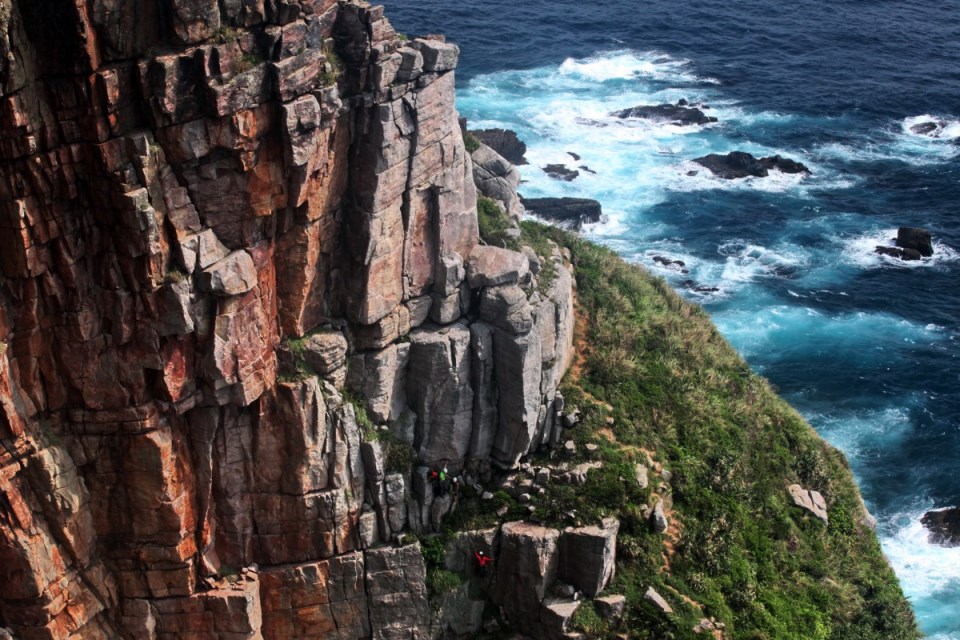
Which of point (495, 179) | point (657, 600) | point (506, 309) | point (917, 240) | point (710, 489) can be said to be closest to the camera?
point (657, 600)

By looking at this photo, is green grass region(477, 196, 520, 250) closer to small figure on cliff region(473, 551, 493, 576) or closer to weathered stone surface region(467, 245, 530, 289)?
weathered stone surface region(467, 245, 530, 289)

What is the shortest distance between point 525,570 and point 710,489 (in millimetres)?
8675

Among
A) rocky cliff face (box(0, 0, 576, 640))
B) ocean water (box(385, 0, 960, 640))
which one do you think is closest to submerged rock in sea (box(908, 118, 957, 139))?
ocean water (box(385, 0, 960, 640))

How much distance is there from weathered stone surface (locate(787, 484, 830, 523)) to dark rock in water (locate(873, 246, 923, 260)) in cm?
3826

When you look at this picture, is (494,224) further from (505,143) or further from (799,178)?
(799,178)

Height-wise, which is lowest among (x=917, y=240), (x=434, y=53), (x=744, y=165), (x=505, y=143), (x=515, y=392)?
(x=917, y=240)

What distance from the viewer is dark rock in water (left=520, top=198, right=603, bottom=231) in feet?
252

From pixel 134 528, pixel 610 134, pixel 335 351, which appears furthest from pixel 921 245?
pixel 134 528

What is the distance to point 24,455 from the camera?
29875 mm

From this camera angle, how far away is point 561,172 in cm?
8375

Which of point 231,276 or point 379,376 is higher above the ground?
point 231,276

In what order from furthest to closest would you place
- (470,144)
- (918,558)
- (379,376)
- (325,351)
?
(918,558) → (470,144) → (379,376) → (325,351)

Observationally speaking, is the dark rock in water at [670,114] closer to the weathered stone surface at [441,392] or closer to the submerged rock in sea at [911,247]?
the submerged rock in sea at [911,247]

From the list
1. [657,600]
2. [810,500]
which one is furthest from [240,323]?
[810,500]
